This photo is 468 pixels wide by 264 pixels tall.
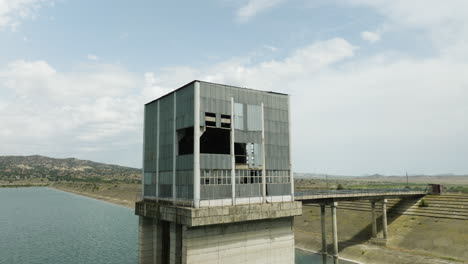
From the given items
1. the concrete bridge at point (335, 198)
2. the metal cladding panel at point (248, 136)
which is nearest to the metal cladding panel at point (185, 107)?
the metal cladding panel at point (248, 136)

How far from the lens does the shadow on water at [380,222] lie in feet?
234

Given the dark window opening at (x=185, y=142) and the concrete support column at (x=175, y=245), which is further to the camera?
the dark window opening at (x=185, y=142)

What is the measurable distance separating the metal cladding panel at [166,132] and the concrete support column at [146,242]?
26.1 ft

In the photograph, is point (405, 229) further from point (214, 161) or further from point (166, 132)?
point (166, 132)

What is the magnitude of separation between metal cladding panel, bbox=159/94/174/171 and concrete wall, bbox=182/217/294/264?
10545 mm

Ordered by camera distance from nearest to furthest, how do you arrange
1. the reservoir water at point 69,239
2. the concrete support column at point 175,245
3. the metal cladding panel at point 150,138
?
the concrete support column at point 175,245, the metal cladding panel at point 150,138, the reservoir water at point 69,239

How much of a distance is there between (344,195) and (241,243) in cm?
3156

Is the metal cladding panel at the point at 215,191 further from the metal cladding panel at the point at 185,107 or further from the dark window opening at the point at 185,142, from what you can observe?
the dark window opening at the point at 185,142

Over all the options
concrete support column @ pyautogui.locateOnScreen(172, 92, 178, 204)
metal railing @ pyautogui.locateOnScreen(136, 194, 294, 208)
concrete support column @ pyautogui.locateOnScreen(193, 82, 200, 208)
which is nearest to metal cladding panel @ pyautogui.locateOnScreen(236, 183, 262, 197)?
metal railing @ pyautogui.locateOnScreen(136, 194, 294, 208)

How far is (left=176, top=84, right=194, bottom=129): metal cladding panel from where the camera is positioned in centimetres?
3912

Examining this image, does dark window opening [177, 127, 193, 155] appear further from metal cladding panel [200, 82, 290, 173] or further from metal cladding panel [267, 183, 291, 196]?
metal cladding panel [267, 183, 291, 196]

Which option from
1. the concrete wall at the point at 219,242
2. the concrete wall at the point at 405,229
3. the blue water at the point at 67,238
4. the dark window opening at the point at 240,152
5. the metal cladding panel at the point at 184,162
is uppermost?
the dark window opening at the point at 240,152

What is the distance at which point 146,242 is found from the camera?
45219 mm

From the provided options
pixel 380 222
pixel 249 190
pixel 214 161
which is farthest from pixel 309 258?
pixel 214 161
